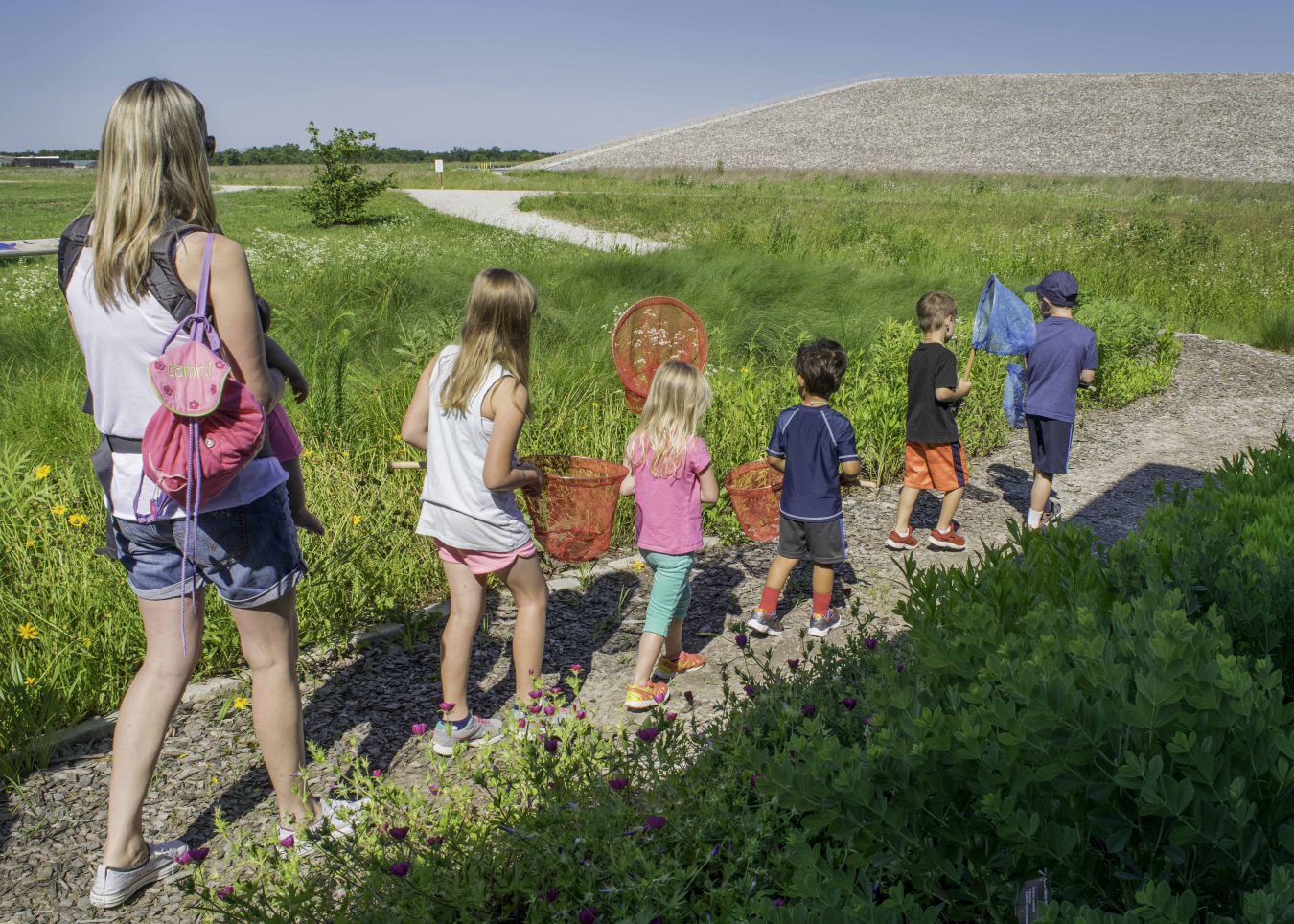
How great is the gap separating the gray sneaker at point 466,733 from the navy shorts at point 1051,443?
346 cm

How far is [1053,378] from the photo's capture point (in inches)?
186

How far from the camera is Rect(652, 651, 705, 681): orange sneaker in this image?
10.7 ft

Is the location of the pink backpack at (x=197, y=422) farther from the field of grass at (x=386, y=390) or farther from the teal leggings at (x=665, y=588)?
the teal leggings at (x=665, y=588)

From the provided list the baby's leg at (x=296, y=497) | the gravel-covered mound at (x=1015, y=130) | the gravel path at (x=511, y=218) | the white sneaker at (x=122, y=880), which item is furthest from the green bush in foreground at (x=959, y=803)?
the gravel-covered mound at (x=1015, y=130)

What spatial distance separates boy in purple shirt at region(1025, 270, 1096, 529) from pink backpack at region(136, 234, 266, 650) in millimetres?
4161

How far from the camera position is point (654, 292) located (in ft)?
26.2

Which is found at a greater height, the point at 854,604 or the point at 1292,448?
the point at 1292,448

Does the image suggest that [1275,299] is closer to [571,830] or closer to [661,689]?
[661,689]

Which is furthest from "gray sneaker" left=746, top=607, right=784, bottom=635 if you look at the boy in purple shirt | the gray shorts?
the boy in purple shirt

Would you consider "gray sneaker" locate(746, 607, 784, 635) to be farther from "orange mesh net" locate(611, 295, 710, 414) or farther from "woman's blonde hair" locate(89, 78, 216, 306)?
"woman's blonde hair" locate(89, 78, 216, 306)

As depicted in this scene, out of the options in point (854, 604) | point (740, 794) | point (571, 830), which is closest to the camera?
A: point (571, 830)

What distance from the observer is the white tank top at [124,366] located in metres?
1.89

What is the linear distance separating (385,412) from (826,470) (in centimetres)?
266

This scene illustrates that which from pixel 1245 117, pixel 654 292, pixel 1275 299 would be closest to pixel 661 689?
pixel 654 292
